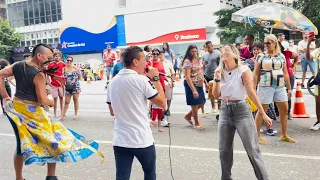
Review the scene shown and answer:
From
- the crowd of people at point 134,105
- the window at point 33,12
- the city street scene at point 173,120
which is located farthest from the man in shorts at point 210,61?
the window at point 33,12

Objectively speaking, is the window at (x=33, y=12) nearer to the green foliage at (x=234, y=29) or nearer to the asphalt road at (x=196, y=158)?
the green foliage at (x=234, y=29)

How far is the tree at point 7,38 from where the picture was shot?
48.3 metres

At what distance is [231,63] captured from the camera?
412 centimetres

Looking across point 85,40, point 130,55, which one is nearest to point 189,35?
point 85,40

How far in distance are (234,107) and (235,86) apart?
0.24 metres

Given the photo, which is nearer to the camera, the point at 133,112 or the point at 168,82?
the point at 133,112

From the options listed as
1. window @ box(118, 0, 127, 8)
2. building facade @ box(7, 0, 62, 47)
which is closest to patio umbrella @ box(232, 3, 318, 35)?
window @ box(118, 0, 127, 8)

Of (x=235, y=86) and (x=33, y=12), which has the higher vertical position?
(x=33, y=12)

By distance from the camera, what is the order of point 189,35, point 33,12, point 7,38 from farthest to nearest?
1. point 33,12
2. point 7,38
3. point 189,35

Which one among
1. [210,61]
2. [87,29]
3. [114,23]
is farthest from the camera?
[87,29]

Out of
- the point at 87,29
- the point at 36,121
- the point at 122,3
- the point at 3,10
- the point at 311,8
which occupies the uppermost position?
the point at 3,10

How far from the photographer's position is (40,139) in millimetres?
4035

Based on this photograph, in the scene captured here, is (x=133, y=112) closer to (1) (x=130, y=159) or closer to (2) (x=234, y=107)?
(1) (x=130, y=159)

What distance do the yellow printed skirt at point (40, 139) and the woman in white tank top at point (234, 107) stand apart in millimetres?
1460
